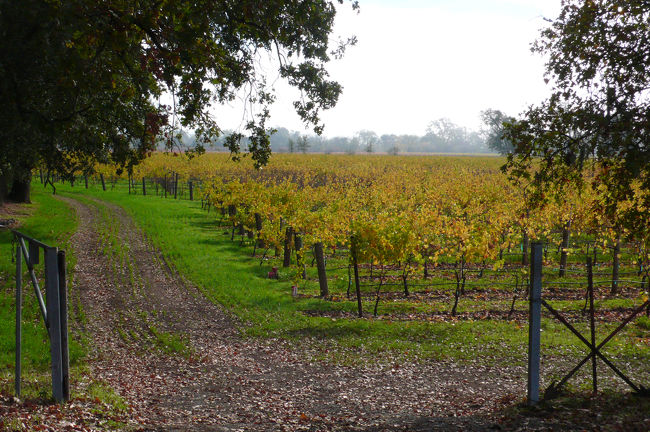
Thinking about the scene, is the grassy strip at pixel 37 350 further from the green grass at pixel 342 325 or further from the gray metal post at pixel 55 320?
the green grass at pixel 342 325

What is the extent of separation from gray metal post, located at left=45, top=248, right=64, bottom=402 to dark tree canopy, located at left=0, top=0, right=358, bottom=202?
194cm

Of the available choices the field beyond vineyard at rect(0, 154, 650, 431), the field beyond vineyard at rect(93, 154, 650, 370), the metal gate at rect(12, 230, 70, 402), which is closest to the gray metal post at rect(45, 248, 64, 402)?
the metal gate at rect(12, 230, 70, 402)

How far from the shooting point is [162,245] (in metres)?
24.6

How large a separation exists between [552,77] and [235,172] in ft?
147

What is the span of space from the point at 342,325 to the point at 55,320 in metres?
8.71

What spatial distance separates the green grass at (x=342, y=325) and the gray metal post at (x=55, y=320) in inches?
251

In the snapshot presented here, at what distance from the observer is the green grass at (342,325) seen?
12.2 meters

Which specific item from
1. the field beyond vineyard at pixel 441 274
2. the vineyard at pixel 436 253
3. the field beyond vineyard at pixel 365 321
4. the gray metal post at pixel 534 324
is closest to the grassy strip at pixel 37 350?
the field beyond vineyard at pixel 365 321

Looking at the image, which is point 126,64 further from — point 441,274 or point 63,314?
point 441,274

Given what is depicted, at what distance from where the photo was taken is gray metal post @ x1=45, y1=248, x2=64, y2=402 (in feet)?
22.7

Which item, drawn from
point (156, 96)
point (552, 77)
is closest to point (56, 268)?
point (156, 96)

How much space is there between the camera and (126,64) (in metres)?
7.58

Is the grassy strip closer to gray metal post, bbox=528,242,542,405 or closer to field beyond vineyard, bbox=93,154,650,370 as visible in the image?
field beyond vineyard, bbox=93,154,650,370

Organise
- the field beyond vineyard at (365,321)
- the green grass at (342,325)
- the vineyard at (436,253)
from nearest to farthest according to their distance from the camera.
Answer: the field beyond vineyard at (365,321) < the green grass at (342,325) < the vineyard at (436,253)
